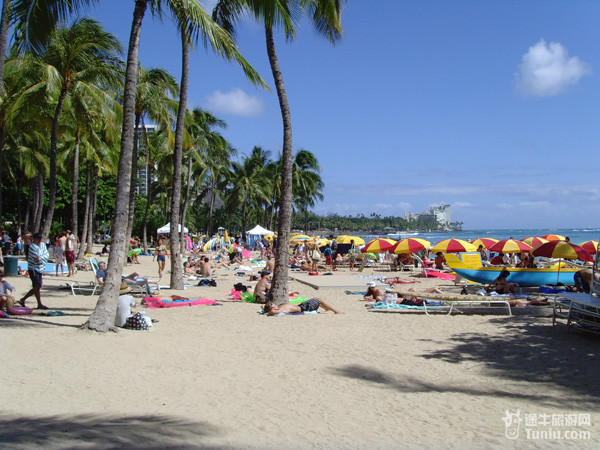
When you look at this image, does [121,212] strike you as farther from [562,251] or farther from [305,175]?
[305,175]

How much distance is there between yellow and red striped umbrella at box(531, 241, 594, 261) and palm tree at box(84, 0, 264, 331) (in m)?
9.04

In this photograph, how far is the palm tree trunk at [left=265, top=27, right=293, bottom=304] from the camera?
35.7ft

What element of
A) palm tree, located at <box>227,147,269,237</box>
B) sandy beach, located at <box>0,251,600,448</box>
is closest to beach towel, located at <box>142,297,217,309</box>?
sandy beach, located at <box>0,251,600,448</box>

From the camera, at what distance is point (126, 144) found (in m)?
8.10

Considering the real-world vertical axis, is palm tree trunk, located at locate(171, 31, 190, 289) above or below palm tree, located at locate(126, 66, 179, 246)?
below

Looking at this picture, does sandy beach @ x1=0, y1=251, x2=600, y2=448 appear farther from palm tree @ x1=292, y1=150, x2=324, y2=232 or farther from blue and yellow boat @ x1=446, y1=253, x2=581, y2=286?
palm tree @ x1=292, y1=150, x2=324, y2=232

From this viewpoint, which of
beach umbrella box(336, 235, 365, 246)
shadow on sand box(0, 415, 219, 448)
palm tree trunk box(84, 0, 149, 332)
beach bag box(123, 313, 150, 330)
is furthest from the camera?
beach umbrella box(336, 235, 365, 246)

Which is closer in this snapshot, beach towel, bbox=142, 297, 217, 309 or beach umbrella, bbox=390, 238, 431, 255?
beach towel, bbox=142, 297, 217, 309

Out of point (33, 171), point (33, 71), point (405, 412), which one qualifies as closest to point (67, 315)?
point (405, 412)

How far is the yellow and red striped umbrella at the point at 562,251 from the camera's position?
12.3m

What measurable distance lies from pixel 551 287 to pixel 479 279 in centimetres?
196

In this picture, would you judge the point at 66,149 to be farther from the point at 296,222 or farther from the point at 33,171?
the point at 296,222

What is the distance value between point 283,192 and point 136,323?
161 inches

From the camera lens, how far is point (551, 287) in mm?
14141
